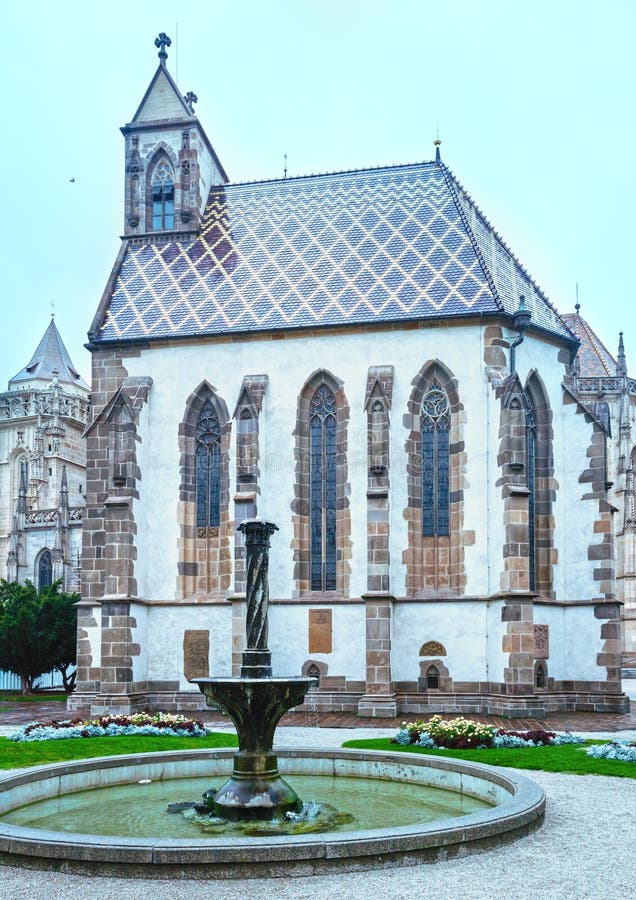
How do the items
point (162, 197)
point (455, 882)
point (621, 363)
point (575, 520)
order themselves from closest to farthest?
point (455, 882)
point (575, 520)
point (162, 197)
point (621, 363)

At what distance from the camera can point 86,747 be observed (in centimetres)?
1809

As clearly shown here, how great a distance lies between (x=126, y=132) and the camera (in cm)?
3316

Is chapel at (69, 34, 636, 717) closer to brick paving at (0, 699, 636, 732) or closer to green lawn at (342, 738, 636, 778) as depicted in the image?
brick paving at (0, 699, 636, 732)

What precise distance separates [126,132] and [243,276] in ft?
22.6

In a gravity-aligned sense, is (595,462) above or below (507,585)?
above

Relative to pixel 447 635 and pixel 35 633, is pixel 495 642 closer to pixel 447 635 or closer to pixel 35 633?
pixel 447 635

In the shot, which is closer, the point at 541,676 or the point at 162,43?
the point at 541,676

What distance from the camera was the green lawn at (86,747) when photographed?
661 inches

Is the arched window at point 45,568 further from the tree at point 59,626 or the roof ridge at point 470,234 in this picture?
the roof ridge at point 470,234

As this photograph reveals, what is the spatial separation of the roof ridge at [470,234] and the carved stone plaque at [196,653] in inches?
479

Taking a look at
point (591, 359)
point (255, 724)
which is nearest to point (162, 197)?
point (255, 724)

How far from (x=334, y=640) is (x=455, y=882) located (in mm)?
18514

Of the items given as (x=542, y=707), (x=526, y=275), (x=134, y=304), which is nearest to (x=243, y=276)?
(x=134, y=304)

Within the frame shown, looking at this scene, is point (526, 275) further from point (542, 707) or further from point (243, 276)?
point (542, 707)
